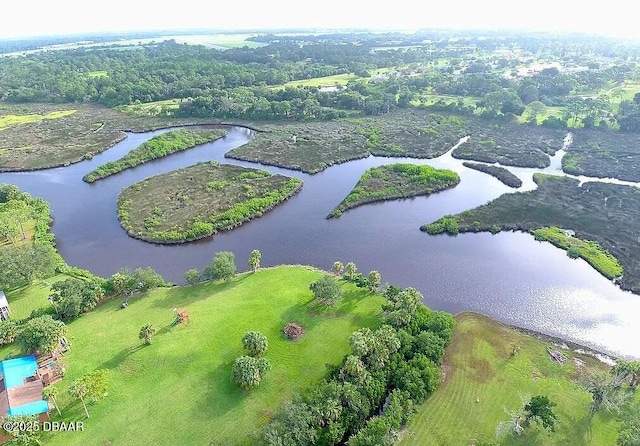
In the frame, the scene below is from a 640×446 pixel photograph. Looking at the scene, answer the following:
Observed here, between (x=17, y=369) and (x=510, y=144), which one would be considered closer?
(x=17, y=369)

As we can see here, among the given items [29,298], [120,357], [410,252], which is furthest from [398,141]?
Result: [29,298]

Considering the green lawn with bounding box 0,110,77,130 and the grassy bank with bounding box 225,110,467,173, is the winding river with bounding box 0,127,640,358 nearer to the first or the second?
the grassy bank with bounding box 225,110,467,173

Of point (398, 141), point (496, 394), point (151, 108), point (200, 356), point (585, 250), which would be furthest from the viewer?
point (151, 108)

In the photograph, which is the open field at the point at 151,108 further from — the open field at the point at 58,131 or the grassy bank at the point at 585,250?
the grassy bank at the point at 585,250

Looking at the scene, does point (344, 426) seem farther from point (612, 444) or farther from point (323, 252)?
point (323, 252)

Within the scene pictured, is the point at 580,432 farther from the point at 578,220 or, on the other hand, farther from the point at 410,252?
the point at 578,220

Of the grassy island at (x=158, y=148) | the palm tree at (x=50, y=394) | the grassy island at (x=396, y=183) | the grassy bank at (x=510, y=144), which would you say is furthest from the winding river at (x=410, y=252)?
the palm tree at (x=50, y=394)

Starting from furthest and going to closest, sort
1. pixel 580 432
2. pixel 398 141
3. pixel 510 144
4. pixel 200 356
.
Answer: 1. pixel 398 141
2. pixel 510 144
3. pixel 200 356
4. pixel 580 432
